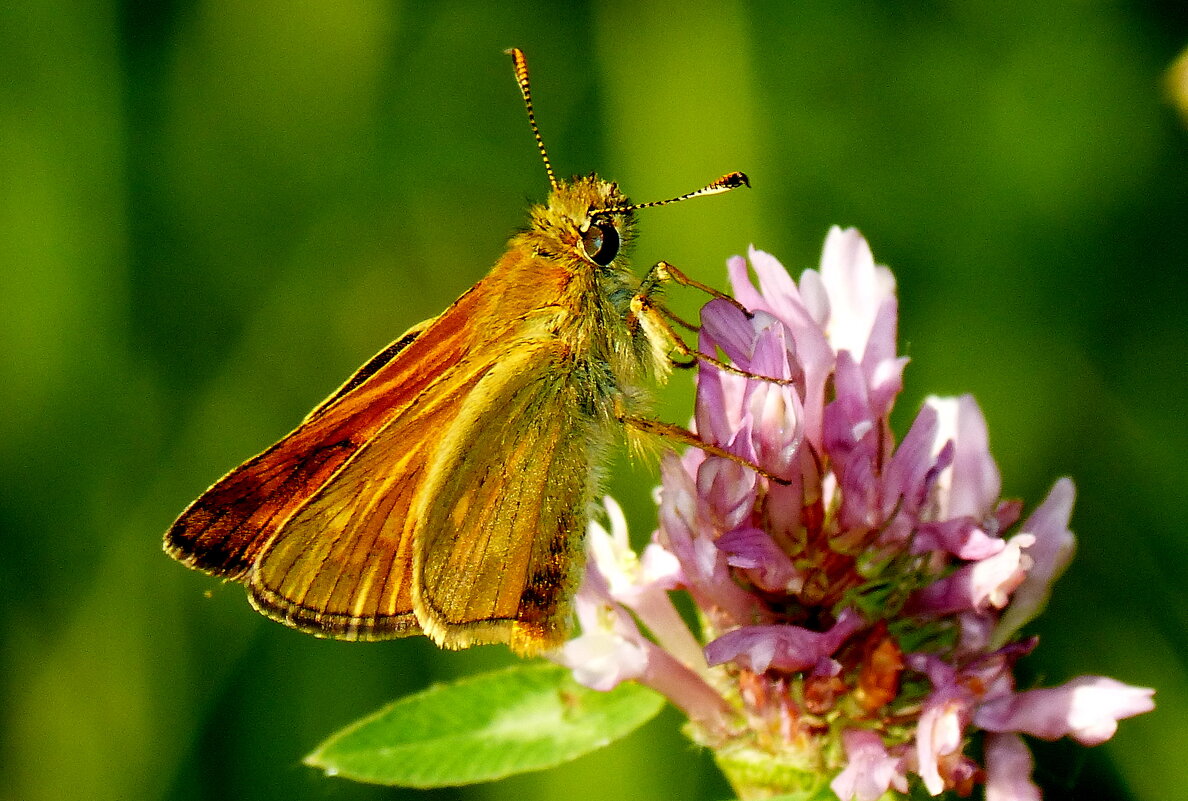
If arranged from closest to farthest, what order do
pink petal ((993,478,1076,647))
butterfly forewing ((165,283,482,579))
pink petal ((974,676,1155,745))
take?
pink petal ((974,676,1155,745)), pink petal ((993,478,1076,647)), butterfly forewing ((165,283,482,579))

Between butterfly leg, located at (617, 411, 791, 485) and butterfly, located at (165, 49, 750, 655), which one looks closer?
butterfly leg, located at (617, 411, 791, 485)

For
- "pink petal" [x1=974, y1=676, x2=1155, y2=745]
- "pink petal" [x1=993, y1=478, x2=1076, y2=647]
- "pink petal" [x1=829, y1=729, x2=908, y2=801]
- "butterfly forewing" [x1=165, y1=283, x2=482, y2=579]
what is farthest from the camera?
"butterfly forewing" [x1=165, y1=283, x2=482, y2=579]

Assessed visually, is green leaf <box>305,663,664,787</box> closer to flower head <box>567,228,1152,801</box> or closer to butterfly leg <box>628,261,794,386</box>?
flower head <box>567,228,1152,801</box>

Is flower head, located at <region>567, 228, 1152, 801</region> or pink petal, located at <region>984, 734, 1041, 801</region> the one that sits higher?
flower head, located at <region>567, 228, 1152, 801</region>

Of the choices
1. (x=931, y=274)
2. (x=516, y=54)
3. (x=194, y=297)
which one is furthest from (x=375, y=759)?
(x=931, y=274)

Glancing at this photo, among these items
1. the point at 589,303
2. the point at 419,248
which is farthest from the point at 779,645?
the point at 419,248

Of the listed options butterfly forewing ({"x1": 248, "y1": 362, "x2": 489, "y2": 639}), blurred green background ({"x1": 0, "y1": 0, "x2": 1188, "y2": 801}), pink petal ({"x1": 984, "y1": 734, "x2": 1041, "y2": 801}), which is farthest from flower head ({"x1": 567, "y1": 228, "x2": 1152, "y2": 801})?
blurred green background ({"x1": 0, "y1": 0, "x2": 1188, "y2": 801})

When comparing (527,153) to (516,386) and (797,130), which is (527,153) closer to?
(797,130)

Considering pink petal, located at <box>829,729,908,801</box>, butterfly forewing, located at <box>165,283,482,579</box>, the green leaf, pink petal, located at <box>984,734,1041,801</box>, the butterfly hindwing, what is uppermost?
butterfly forewing, located at <box>165,283,482,579</box>
